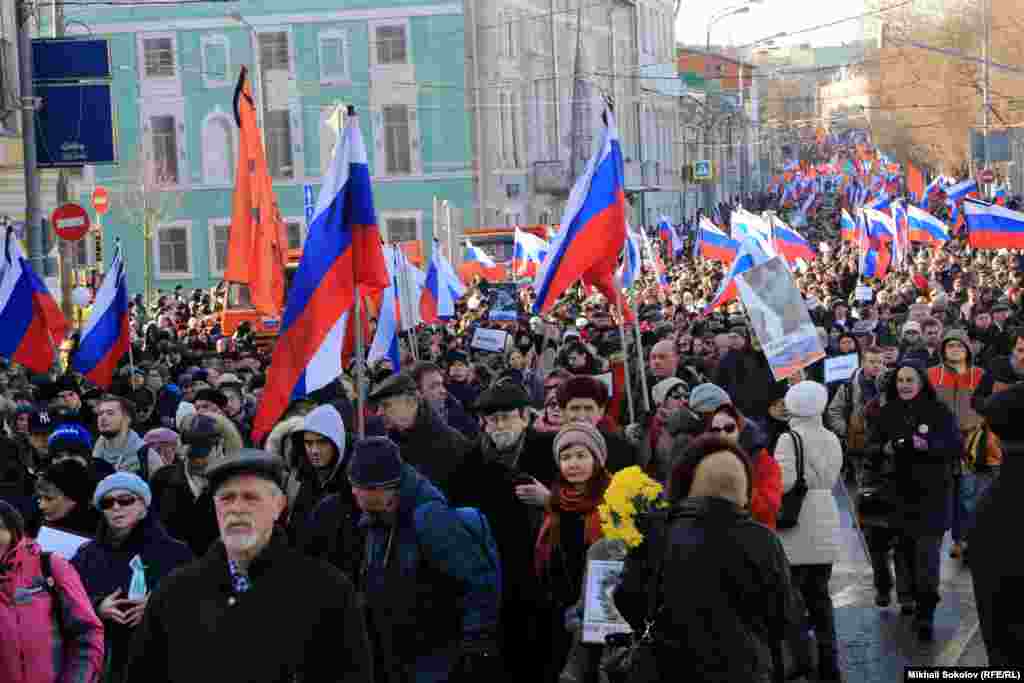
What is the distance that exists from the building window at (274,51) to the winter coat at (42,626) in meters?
49.4

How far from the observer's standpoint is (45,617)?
6.07m

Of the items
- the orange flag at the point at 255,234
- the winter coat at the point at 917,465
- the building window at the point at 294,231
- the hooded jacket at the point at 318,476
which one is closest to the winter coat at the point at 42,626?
the hooded jacket at the point at 318,476

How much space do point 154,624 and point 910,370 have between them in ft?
22.1

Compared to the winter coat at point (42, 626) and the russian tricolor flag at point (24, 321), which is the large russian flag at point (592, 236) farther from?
the winter coat at point (42, 626)

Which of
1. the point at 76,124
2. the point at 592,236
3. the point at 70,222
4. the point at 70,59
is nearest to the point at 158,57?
the point at 76,124

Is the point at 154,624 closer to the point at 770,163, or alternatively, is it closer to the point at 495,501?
the point at 495,501

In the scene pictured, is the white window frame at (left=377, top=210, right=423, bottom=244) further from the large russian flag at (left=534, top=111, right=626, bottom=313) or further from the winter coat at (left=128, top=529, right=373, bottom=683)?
the winter coat at (left=128, top=529, right=373, bottom=683)

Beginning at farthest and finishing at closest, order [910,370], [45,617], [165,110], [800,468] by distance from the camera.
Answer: [165,110], [910,370], [800,468], [45,617]

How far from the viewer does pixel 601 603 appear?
6996mm

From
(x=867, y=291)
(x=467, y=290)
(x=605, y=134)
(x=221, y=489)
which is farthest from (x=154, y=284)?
(x=221, y=489)

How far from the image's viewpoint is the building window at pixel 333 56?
54781 mm

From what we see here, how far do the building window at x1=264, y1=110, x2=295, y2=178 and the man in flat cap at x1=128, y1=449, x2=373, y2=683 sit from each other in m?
50.6

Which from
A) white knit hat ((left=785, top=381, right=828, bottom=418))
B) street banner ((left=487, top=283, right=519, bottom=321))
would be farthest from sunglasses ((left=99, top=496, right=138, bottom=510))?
street banner ((left=487, top=283, right=519, bottom=321))

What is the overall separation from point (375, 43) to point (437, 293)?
112 ft
